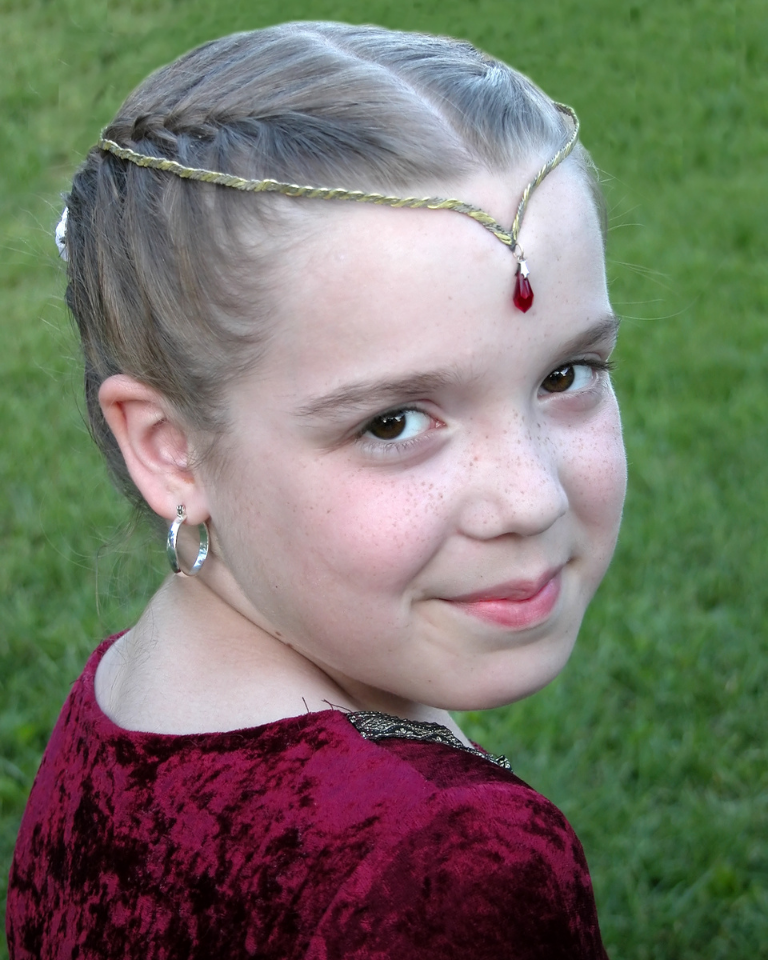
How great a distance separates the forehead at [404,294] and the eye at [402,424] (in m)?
0.07

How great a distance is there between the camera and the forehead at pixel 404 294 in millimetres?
1533

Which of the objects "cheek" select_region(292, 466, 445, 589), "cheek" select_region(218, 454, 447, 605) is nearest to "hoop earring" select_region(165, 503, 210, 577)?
"cheek" select_region(218, 454, 447, 605)

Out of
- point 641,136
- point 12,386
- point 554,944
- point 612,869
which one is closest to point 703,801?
point 612,869

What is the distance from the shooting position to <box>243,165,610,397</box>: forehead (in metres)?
1.53

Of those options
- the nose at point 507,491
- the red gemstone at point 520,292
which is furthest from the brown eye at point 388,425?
the red gemstone at point 520,292

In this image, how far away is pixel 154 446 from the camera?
→ 71.2 inches

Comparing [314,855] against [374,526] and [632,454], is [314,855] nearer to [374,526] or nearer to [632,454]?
[374,526]

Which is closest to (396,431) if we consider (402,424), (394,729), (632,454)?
(402,424)

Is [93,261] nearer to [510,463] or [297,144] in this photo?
[297,144]

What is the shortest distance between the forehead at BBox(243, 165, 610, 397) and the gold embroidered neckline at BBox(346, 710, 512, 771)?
44 centimetres

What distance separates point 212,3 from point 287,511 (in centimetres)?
258

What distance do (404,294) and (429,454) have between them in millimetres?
217

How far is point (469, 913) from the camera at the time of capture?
136cm

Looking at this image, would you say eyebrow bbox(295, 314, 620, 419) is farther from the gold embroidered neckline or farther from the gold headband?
the gold embroidered neckline
